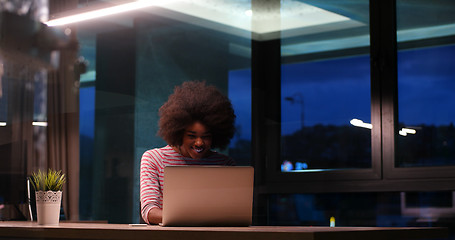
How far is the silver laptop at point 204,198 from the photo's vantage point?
206 cm

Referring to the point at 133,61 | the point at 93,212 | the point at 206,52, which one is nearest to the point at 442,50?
the point at 206,52

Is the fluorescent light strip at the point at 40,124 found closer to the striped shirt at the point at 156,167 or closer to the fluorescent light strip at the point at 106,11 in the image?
the fluorescent light strip at the point at 106,11

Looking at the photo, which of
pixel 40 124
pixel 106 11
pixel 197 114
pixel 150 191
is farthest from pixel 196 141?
pixel 40 124

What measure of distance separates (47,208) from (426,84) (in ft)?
9.37

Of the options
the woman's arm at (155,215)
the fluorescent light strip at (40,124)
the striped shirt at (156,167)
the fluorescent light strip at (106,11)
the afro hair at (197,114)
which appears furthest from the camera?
the fluorescent light strip at (40,124)

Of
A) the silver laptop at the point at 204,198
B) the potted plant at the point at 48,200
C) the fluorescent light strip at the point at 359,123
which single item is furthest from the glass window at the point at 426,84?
the potted plant at the point at 48,200

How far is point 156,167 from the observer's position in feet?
9.37

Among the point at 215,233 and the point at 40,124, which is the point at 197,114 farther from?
the point at 40,124

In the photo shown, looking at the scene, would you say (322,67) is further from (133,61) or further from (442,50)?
(133,61)

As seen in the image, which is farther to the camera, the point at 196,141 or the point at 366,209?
the point at 366,209

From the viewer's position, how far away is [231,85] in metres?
4.99

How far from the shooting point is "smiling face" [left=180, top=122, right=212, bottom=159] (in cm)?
291

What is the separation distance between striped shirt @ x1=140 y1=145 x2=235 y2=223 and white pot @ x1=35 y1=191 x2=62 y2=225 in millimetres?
431

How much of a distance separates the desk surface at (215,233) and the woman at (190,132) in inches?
28.5
